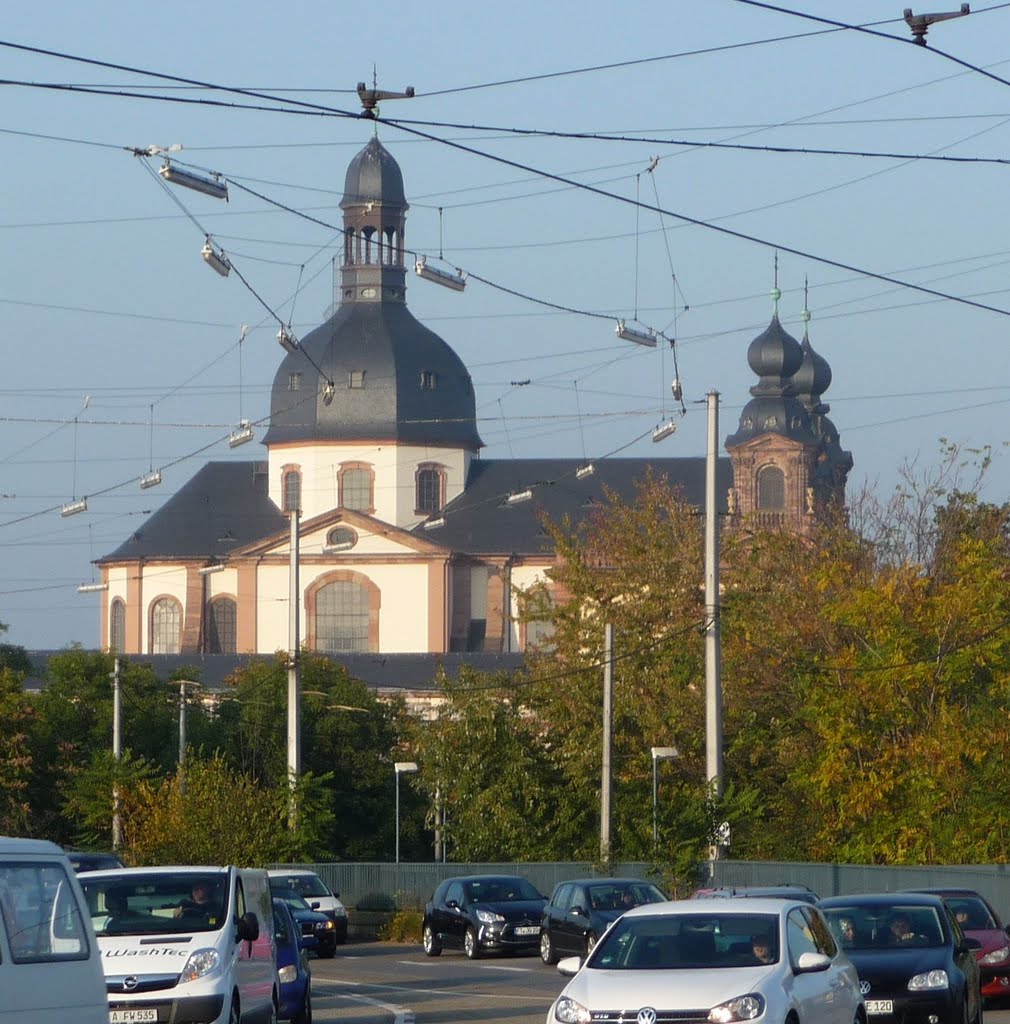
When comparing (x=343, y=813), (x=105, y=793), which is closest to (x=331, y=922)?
(x=105, y=793)

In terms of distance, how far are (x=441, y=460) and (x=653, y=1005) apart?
100 m

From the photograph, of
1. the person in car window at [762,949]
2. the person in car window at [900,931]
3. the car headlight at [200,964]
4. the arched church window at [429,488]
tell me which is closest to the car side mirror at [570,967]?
the person in car window at [762,949]

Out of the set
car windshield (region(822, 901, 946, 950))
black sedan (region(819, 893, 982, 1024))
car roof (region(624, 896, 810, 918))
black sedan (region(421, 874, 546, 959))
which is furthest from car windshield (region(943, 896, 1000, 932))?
black sedan (region(421, 874, 546, 959))

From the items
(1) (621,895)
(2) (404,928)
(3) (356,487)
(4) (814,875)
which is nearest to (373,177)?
(3) (356,487)

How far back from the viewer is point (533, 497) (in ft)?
386

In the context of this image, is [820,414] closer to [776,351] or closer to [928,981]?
[776,351]

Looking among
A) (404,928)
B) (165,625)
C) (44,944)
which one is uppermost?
(165,625)

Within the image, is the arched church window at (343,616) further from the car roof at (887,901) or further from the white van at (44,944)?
the white van at (44,944)

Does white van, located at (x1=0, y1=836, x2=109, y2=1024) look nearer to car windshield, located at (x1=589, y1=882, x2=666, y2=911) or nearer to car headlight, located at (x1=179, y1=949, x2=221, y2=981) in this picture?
car headlight, located at (x1=179, y1=949, x2=221, y2=981)

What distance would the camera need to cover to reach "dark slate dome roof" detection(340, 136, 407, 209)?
10756 cm

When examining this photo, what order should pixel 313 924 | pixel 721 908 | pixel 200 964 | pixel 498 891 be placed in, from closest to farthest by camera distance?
pixel 721 908
pixel 200 964
pixel 313 924
pixel 498 891

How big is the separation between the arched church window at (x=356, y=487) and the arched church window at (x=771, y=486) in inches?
750

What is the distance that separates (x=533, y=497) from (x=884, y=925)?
3886 inches

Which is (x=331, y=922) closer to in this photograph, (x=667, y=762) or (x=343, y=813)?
(x=667, y=762)
